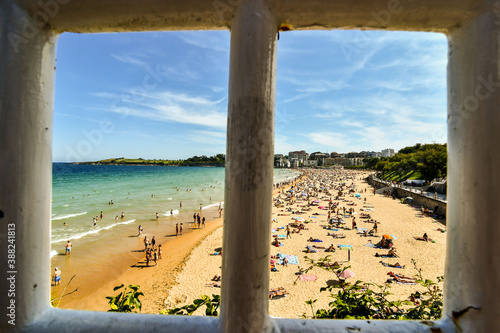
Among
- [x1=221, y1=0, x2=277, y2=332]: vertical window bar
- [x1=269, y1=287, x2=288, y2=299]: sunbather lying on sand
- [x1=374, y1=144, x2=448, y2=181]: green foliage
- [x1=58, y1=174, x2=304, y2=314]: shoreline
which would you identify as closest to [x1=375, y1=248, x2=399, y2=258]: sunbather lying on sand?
A: [x1=269, y1=287, x2=288, y2=299]: sunbather lying on sand

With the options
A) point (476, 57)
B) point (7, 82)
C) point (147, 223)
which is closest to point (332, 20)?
point (476, 57)

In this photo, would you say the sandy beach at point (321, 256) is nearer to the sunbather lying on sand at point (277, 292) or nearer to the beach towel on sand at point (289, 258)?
the sunbather lying on sand at point (277, 292)

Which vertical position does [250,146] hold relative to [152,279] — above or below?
above

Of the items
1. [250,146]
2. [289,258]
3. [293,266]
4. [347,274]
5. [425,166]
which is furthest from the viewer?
[425,166]

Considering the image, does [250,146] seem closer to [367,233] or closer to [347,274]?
[347,274]

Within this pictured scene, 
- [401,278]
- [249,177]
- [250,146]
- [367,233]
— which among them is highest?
[250,146]

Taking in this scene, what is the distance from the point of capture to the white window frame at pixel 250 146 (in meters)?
1.10

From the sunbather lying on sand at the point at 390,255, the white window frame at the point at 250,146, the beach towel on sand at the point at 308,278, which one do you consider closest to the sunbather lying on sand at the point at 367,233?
the sunbather lying on sand at the point at 390,255

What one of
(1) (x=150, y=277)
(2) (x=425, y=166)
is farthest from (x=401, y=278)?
(2) (x=425, y=166)

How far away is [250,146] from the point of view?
1.09 metres

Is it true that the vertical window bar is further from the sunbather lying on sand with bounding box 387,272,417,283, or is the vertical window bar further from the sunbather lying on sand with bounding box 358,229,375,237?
the sunbather lying on sand with bounding box 358,229,375,237

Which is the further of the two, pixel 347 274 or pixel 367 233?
pixel 367 233

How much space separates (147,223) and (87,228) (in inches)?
184

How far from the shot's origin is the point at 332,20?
125 centimetres
